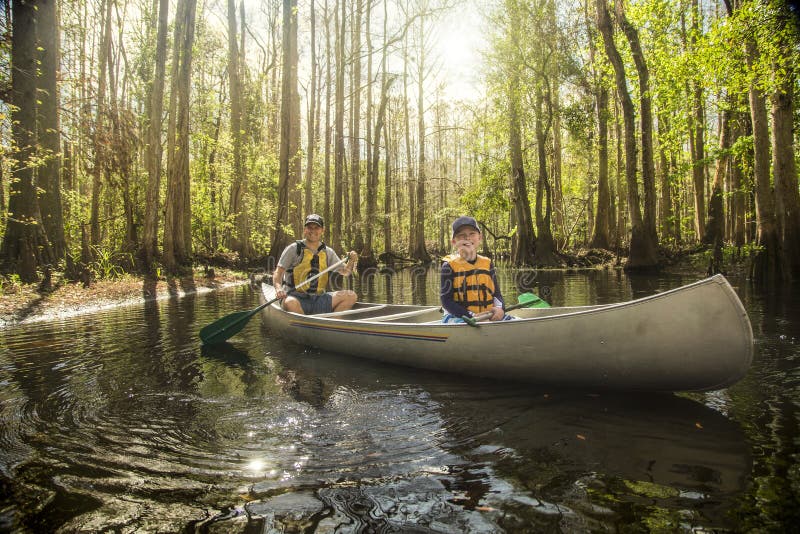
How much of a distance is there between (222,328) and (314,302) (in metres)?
1.35

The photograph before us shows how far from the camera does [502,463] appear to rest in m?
2.76

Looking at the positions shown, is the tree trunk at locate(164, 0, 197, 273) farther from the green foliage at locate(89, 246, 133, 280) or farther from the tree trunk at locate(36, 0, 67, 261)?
the tree trunk at locate(36, 0, 67, 261)

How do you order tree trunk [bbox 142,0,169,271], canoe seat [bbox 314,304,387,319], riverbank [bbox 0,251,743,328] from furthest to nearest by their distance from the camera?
tree trunk [bbox 142,0,169,271] → riverbank [bbox 0,251,743,328] → canoe seat [bbox 314,304,387,319]

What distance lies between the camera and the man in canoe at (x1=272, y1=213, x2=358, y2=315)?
7000 millimetres

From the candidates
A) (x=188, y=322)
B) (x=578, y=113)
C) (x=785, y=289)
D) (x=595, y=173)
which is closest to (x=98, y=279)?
(x=188, y=322)

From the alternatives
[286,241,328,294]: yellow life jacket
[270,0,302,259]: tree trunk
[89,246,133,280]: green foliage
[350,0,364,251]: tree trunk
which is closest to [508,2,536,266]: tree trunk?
[350,0,364,251]: tree trunk

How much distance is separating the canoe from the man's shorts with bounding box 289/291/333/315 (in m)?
2.32

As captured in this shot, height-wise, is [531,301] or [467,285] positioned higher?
[467,285]

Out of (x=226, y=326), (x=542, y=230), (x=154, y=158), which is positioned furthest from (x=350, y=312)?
(x=542, y=230)

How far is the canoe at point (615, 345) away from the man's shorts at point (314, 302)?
232cm

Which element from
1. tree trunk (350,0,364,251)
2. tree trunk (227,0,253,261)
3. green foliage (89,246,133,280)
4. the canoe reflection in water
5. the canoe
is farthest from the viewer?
tree trunk (350,0,364,251)

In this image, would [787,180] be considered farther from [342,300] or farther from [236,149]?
[236,149]

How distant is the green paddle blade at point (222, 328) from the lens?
655 cm

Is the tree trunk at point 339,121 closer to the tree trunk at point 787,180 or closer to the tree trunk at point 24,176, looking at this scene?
the tree trunk at point 24,176
